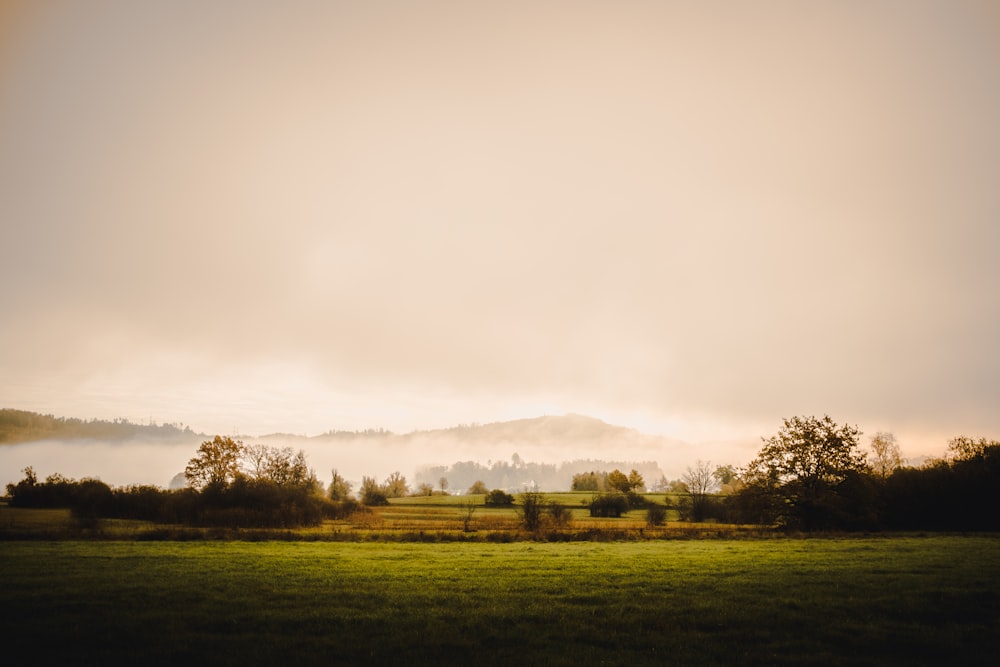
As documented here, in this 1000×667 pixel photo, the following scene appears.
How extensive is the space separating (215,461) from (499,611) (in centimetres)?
9175

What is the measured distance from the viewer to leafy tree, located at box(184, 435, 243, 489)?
3398 inches

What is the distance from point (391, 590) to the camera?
18750 millimetres

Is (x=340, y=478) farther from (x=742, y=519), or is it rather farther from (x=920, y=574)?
(x=920, y=574)

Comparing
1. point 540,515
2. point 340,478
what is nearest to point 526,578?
point 540,515

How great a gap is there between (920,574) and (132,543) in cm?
4525

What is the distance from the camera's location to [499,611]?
15.5 meters

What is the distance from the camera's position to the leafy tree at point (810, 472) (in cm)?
5441

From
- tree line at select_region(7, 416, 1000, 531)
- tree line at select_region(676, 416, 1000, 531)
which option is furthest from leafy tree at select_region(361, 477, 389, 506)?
tree line at select_region(676, 416, 1000, 531)

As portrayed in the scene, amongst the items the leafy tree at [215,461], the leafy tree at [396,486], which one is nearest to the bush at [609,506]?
the leafy tree at [215,461]

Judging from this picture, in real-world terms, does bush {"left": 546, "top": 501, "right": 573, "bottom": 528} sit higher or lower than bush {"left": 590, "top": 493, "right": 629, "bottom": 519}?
higher

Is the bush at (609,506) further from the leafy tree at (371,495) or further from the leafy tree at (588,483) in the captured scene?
the leafy tree at (588,483)

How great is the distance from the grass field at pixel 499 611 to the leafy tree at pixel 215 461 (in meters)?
64.6

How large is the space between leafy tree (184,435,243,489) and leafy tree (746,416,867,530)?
256 ft

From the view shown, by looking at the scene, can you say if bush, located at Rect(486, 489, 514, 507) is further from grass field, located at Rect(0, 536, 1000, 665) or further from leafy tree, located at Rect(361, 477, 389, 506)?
grass field, located at Rect(0, 536, 1000, 665)
